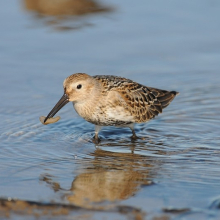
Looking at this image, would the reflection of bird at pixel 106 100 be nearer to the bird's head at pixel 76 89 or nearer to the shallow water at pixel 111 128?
the bird's head at pixel 76 89

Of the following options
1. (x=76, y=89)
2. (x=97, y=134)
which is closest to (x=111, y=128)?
(x=97, y=134)

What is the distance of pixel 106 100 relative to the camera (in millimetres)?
8969

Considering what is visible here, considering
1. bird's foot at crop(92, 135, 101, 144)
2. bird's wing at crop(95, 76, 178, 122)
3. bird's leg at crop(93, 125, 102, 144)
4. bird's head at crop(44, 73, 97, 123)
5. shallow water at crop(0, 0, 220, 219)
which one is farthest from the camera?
Result: bird's wing at crop(95, 76, 178, 122)

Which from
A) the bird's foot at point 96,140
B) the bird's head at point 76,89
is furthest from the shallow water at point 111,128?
the bird's head at point 76,89

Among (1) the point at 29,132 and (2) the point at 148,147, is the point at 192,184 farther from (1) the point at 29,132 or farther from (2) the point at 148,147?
(1) the point at 29,132

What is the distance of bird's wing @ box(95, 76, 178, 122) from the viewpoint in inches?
365

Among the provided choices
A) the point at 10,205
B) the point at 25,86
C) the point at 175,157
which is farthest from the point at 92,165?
the point at 25,86

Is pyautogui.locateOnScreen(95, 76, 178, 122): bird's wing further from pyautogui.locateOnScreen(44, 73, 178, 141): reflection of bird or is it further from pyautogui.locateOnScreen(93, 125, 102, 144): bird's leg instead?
pyautogui.locateOnScreen(93, 125, 102, 144): bird's leg

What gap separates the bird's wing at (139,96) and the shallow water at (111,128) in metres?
0.25

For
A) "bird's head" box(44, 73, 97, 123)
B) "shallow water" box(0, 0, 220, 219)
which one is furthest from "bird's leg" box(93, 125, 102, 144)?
"bird's head" box(44, 73, 97, 123)

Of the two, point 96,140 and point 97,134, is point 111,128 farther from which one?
point 96,140

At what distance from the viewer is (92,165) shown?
7.77 meters

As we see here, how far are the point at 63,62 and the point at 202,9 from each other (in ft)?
16.0

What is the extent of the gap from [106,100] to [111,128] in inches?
38.1
